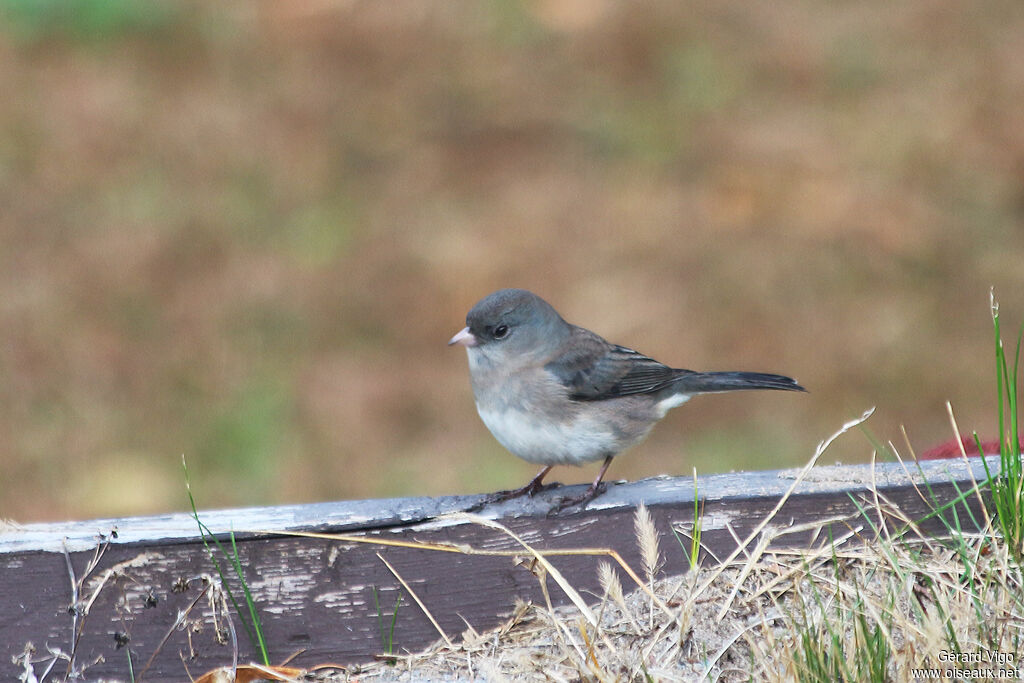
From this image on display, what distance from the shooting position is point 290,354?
16.7 feet

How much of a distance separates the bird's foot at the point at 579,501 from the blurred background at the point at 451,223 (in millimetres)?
Result: 2163

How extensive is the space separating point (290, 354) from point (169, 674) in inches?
119

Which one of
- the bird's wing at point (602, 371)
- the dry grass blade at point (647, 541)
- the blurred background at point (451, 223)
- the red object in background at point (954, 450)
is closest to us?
the dry grass blade at point (647, 541)

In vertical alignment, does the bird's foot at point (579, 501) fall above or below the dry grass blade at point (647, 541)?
above

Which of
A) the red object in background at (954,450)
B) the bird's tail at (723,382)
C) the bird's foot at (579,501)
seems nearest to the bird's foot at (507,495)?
the bird's foot at (579,501)

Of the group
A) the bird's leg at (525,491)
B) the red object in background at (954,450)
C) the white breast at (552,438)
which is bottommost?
the red object in background at (954,450)

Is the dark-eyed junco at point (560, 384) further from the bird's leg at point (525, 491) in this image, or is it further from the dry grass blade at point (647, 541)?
the dry grass blade at point (647, 541)

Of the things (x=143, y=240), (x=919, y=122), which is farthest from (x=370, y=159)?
(x=919, y=122)

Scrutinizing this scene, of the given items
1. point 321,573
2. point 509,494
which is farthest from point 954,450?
point 321,573

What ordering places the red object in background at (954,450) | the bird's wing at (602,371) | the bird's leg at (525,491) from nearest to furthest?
the bird's leg at (525,491) < the red object in background at (954,450) < the bird's wing at (602,371)

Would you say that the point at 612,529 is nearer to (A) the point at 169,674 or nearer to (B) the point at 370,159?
(A) the point at 169,674

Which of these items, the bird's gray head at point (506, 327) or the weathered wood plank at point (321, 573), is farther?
the bird's gray head at point (506, 327)

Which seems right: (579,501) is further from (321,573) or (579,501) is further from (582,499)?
(321,573)

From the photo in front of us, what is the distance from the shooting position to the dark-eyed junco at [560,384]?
2.71 metres
